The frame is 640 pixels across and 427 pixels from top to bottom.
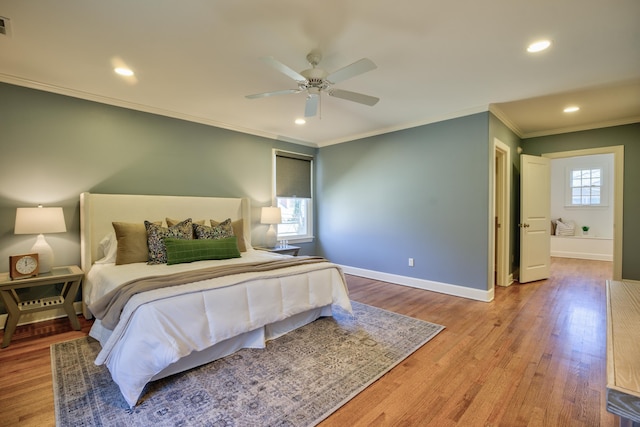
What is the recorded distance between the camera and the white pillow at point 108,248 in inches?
126

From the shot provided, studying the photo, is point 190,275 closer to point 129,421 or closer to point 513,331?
point 129,421

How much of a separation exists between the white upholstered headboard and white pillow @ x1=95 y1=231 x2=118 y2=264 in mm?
47

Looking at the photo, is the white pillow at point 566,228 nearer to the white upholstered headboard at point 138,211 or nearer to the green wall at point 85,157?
the white upholstered headboard at point 138,211

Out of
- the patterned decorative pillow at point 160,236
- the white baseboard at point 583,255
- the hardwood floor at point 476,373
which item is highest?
the patterned decorative pillow at point 160,236

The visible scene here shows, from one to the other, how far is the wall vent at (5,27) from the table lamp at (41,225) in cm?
148

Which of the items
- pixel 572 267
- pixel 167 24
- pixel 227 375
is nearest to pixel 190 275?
pixel 227 375

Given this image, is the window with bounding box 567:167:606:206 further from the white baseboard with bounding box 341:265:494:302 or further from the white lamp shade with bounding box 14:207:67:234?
the white lamp shade with bounding box 14:207:67:234

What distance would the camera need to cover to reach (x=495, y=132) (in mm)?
4031

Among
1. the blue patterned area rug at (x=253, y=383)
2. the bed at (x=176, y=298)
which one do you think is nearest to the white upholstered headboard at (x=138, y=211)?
the bed at (x=176, y=298)

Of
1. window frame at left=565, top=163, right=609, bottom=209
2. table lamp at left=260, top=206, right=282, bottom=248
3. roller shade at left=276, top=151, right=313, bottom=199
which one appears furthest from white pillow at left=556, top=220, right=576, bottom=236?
table lamp at left=260, top=206, right=282, bottom=248

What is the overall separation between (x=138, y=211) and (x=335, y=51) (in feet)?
9.62

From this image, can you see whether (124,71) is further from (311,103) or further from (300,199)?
(300,199)

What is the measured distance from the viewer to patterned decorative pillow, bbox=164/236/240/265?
3.12m

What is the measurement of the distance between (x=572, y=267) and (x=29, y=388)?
8.28 meters
